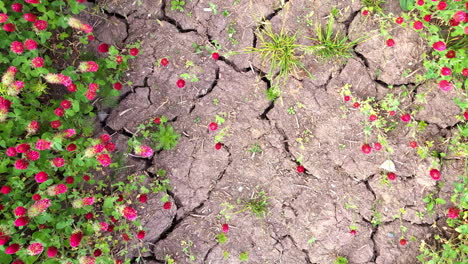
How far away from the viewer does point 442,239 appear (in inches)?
137

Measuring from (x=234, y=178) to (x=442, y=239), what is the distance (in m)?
2.04

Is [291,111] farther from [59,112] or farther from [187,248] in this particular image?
[59,112]

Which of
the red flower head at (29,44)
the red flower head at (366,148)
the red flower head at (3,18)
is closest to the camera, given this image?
the red flower head at (3,18)

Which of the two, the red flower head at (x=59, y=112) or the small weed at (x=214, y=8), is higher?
the small weed at (x=214, y=8)

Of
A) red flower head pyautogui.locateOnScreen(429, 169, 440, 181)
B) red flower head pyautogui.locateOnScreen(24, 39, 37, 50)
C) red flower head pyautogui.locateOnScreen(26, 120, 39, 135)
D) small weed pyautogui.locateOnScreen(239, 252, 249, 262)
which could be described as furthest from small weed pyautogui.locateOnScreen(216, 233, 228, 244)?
red flower head pyautogui.locateOnScreen(24, 39, 37, 50)

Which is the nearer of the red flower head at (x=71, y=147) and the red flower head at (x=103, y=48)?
the red flower head at (x=71, y=147)

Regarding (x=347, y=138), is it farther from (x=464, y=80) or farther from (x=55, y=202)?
(x=55, y=202)

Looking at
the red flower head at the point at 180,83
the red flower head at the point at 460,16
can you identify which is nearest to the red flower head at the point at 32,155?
the red flower head at the point at 180,83

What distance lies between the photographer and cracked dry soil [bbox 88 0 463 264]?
11.6 feet

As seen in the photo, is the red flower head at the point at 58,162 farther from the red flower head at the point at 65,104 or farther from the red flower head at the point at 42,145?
the red flower head at the point at 65,104

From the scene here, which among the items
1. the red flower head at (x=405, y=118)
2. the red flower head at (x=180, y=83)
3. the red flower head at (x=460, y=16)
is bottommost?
the red flower head at (x=180, y=83)

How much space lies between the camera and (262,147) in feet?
11.7

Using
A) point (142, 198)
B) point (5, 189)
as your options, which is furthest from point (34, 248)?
point (142, 198)

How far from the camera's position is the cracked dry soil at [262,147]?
3539 millimetres
